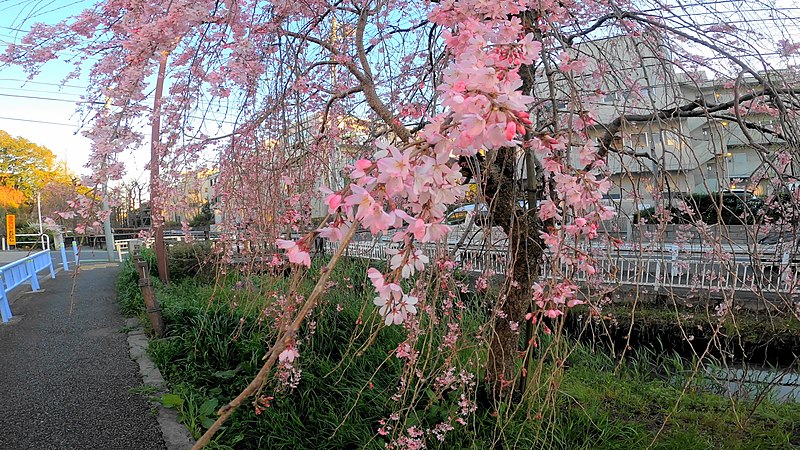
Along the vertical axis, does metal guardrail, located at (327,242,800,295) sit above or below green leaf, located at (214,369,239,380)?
above

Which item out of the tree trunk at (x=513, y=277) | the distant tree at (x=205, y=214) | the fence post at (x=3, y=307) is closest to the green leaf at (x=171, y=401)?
the distant tree at (x=205, y=214)

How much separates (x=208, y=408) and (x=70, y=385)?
127 cm

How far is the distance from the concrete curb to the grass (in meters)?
0.06

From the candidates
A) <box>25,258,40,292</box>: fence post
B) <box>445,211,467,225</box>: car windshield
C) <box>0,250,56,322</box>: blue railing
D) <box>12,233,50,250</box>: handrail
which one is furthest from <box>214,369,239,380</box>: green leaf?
<box>25,258,40,292</box>: fence post

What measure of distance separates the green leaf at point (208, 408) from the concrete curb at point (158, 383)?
14 cm

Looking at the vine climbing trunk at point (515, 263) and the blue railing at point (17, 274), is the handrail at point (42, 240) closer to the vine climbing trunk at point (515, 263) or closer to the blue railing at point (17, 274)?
the blue railing at point (17, 274)

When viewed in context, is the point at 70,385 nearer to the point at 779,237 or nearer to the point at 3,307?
the point at 3,307

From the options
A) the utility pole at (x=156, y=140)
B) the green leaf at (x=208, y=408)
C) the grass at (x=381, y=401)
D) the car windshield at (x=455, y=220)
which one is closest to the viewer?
the utility pole at (x=156, y=140)

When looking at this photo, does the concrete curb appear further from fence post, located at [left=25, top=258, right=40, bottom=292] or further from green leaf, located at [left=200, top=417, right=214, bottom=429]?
fence post, located at [left=25, top=258, right=40, bottom=292]

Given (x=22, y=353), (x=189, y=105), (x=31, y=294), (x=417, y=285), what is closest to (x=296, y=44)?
(x=189, y=105)

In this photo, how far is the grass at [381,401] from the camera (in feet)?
8.81

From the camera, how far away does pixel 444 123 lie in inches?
29.9

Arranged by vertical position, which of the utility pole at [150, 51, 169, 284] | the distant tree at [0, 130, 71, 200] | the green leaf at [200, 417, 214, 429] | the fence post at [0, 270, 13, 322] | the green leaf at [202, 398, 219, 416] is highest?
the distant tree at [0, 130, 71, 200]

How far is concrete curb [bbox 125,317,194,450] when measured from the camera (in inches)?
107
